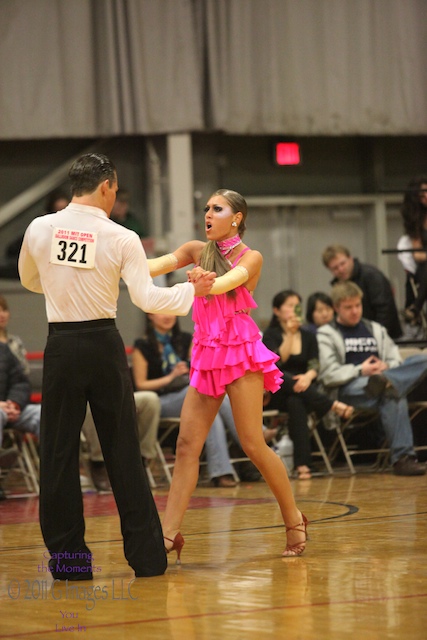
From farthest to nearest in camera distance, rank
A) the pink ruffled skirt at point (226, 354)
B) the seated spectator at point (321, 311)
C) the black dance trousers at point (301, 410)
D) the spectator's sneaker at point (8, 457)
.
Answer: the seated spectator at point (321, 311) → the black dance trousers at point (301, 410) → the spectator's sneaker at point (8, 457) → the pink ruffled skirt at point (226, 354)

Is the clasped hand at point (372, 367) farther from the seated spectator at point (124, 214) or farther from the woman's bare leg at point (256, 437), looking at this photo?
the seated spectator at point (124, 214)

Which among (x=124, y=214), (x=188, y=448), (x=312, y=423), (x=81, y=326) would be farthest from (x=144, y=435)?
(x=124, y=214)

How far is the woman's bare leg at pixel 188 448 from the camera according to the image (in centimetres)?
451

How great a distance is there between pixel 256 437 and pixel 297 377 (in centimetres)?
352

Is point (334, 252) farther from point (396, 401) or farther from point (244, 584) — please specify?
point (244, 584)

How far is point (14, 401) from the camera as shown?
753 centimetres

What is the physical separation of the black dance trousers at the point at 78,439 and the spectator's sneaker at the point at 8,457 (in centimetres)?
339

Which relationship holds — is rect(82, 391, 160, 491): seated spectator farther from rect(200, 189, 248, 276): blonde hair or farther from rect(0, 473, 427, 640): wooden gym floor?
rect(200, 189, 248, 276): blonde hair

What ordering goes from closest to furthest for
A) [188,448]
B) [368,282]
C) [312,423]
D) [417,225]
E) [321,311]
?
[188,448], [312,423], [321,311], [368,282], [417,225]

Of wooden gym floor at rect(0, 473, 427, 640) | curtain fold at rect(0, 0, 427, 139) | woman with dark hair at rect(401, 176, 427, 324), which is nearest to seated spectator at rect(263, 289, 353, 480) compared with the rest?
woman with dark hair at rect(401, 176, 427, 324)

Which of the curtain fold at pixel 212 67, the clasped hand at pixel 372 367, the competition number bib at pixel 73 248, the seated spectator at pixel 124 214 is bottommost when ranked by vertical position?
the clasped hand at pixel 372 367

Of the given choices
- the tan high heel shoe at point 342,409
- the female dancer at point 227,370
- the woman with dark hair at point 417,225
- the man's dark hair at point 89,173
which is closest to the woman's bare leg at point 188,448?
the female dancer at point 227,370

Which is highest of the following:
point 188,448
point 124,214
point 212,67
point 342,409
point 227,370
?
point 212,67

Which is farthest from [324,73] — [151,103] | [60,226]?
[60,226]
